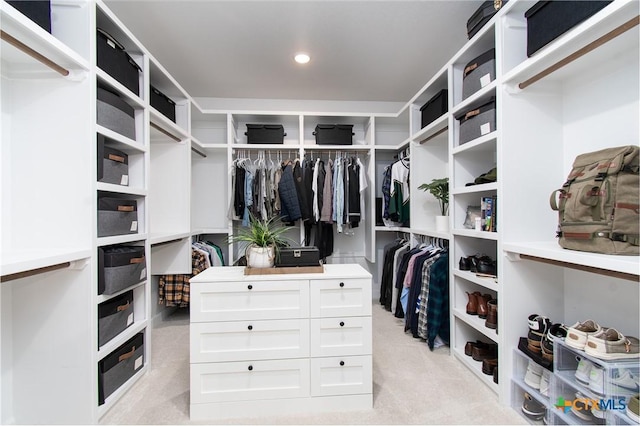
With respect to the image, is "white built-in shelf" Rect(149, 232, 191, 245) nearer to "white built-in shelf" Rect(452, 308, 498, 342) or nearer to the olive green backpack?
"white built-in shelf" Rect(452, 308, 498, 342)

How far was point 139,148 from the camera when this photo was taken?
1850mm

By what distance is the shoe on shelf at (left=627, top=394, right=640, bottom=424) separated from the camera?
3.53 ft

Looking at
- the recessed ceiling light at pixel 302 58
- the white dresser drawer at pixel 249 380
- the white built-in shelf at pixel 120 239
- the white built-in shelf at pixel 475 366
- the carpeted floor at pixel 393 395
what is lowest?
the carpeted floor at pixel 393 395

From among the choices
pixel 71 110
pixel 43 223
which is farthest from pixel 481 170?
pixel 43 223

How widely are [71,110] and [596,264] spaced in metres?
2.44

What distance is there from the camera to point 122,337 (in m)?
1.67

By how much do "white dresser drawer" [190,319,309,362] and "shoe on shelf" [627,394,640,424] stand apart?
1.33 metres

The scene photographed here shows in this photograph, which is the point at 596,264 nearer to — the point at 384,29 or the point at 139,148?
the point at 384,29

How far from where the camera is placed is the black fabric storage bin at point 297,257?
5.27ft

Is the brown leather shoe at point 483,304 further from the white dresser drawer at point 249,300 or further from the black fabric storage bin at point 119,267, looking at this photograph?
the black fabric storage bin at point 119,267

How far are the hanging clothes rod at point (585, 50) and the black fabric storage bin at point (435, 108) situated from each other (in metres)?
0.88

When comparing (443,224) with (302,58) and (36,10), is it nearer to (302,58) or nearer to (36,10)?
(302,58)

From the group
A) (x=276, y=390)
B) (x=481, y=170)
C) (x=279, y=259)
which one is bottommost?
(x=276, y=390)

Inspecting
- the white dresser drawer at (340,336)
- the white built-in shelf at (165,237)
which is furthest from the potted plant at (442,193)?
the white built-in shelf at (165,237)
